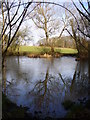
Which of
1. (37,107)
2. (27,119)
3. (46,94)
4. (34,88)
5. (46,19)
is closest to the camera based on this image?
(27,119)

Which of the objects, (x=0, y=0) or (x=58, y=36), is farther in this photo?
(x=58, y=36)

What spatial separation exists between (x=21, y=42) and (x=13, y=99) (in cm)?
1136

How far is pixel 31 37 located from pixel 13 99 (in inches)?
471

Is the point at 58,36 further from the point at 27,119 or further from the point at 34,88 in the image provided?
the point at 27,119

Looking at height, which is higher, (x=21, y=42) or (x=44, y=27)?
(x=44, y=27)

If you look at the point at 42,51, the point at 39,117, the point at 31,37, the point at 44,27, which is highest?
the point at 44,27

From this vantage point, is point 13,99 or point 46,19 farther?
point 46,19

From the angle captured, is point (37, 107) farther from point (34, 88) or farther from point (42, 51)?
point (42, 51)

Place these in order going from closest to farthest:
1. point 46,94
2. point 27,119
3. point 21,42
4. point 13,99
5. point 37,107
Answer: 1. point 27,119
2. point 37,107
3. point 13,99
4. point 46,94
5. point 21,42

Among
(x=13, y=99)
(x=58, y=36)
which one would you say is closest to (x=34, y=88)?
(x=13, y=99)

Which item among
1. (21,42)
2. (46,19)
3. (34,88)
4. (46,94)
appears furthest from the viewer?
(46,19)

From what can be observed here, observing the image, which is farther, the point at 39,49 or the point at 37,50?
the point at 37,50

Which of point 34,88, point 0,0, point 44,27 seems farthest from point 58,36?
Result: point 0,0

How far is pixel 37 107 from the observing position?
227 cm
